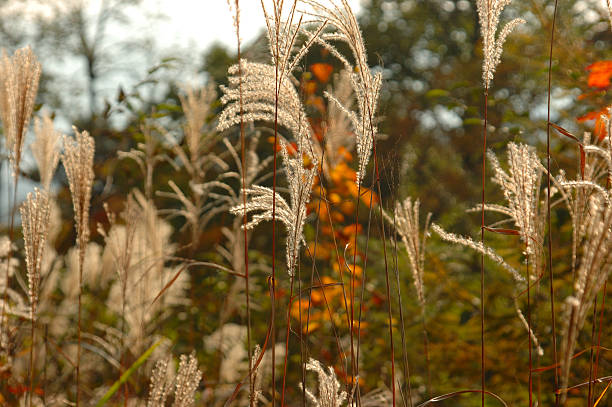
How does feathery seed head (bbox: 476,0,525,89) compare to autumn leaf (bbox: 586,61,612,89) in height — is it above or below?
A: below

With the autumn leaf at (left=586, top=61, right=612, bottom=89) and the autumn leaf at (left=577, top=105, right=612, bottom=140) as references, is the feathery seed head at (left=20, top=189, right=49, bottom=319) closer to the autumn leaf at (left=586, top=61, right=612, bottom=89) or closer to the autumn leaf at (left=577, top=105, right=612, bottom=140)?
the autumn leaf at (left=577, top=105, right=612, bottom=140)

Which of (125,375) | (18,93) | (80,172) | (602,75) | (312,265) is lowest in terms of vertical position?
(125,375)

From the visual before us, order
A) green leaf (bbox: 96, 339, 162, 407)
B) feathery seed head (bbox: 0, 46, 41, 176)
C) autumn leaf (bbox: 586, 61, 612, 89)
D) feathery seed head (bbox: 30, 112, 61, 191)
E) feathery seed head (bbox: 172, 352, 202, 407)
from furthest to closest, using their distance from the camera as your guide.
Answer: autumn leaf (bbox: 586, 61, 612, 89) → feathery seed head (bbox: 30, 112, 61, 191) → feathery seed head (bbox: 0, 46, 41, 176) → green leaf (bbox: 96, 339, 162, 407) → feathery seed head (bbox: 172, 352, 202, 407)

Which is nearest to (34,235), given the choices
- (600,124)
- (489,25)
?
(489,25)

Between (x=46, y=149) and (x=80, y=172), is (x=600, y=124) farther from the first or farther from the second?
(x=46, y=149)

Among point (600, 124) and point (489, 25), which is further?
point (600, 124)

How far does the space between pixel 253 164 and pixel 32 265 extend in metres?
1.13

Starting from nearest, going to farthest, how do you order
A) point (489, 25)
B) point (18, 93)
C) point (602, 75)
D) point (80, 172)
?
1. point (489, 25)
2. point (80, 172)
3. point (18, 93)
4. point (602, 75)

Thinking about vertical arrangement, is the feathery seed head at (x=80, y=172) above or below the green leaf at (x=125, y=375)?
above

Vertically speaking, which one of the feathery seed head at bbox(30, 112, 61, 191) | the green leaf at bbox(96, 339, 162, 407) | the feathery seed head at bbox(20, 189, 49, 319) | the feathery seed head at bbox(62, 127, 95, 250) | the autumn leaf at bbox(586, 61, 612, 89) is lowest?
the green leaf at bbox(96, 339, 162, 407)

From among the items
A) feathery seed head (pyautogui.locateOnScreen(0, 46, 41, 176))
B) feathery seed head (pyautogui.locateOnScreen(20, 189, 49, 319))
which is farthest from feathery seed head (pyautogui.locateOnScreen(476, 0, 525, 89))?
feathery seed head (pyautogui.locateOnScreen(0, 46, 41, 176))

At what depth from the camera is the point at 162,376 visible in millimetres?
1341

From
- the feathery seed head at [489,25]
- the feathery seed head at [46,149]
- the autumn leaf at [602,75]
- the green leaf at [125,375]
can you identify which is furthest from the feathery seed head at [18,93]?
the autumn leaf at [602,75]

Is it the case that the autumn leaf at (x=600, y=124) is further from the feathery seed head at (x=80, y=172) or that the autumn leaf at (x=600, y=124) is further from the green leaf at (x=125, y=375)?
the feathery seed head at (x=80, y=172)
